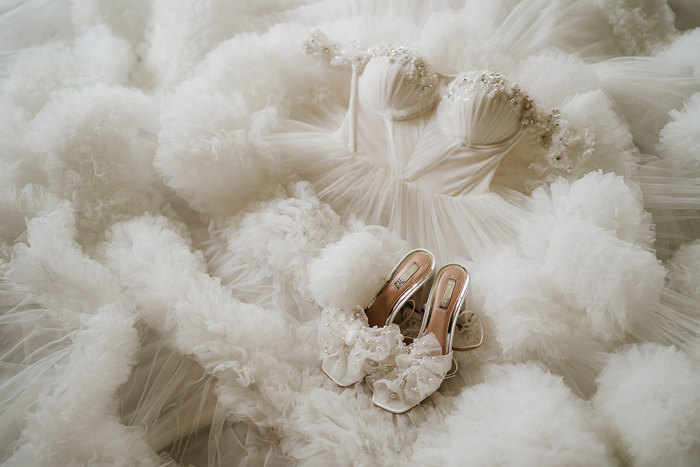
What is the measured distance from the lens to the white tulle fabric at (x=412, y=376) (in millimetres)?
951

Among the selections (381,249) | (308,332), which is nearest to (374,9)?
(381,249)

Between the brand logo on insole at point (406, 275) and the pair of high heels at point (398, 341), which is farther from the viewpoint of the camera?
the brand logo on insole at point (406, 275)

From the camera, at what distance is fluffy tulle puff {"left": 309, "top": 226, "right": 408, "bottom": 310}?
1.03 m

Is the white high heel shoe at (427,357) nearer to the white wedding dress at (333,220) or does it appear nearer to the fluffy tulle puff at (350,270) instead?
the white wedding dress at (333,220)

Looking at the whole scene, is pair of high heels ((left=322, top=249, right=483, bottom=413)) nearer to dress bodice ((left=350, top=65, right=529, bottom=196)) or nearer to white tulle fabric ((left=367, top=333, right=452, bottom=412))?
white tulle fabric ((left=367, top=333, right=452, bottom=412))

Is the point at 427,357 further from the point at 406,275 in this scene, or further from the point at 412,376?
the point at 406,275

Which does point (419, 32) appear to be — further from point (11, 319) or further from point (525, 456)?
point (11, 319)

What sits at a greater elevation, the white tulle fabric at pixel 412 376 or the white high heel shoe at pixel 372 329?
the white high heel shoe at pixel 372 329

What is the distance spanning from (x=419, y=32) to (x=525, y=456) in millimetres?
1243

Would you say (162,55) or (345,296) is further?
(162,55)

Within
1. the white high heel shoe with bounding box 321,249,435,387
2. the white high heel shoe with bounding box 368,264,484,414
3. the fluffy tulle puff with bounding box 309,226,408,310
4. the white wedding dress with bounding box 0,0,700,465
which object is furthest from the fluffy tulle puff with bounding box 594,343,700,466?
the fluffy tulle puff with bounding box 309,226,408,310

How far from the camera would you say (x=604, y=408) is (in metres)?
0.86

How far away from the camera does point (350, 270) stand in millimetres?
1039

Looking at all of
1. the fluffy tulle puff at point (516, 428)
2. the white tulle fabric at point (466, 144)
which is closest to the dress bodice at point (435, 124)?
the white tulle fabric at point (466, 144)
